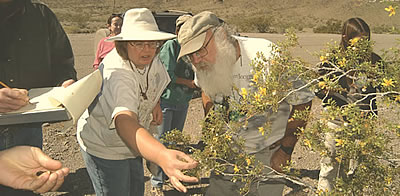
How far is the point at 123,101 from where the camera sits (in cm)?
170

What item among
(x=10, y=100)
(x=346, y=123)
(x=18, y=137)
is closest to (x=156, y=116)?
(x=18, y=137)

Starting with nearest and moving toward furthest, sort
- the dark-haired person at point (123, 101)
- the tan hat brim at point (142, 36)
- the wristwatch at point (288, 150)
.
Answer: the dark-haired person at point (123, 101) → the tan hat brim at point (142, 36) → the wristwatch at point (288, 150)

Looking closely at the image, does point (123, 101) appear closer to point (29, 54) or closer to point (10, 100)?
point (10, 100)

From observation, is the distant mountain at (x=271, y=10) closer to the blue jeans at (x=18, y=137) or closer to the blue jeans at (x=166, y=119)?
the blue jeans at (x=166, y=119)

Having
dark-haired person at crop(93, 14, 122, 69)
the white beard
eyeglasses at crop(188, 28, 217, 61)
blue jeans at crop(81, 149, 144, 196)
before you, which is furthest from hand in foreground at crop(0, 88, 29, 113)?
dark-haired person at crop(93, 14, 122, 69)

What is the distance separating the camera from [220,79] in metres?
2.21

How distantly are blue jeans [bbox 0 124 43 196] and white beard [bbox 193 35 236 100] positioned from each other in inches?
47.1

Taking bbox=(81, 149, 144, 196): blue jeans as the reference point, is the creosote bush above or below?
above

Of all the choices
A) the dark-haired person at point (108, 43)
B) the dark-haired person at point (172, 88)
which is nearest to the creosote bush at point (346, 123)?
the dark-haired person at point (172, 88)

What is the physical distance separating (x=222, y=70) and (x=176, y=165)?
109cm

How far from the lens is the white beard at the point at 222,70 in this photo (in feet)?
7.11

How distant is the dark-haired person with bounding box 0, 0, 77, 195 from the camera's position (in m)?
2.08

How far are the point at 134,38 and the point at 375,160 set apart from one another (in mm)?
1379

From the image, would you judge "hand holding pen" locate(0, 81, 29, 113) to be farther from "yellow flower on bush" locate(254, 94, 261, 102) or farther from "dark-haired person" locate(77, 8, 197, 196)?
"yellow flower on bush" locate(254, 94, 261, 102)
